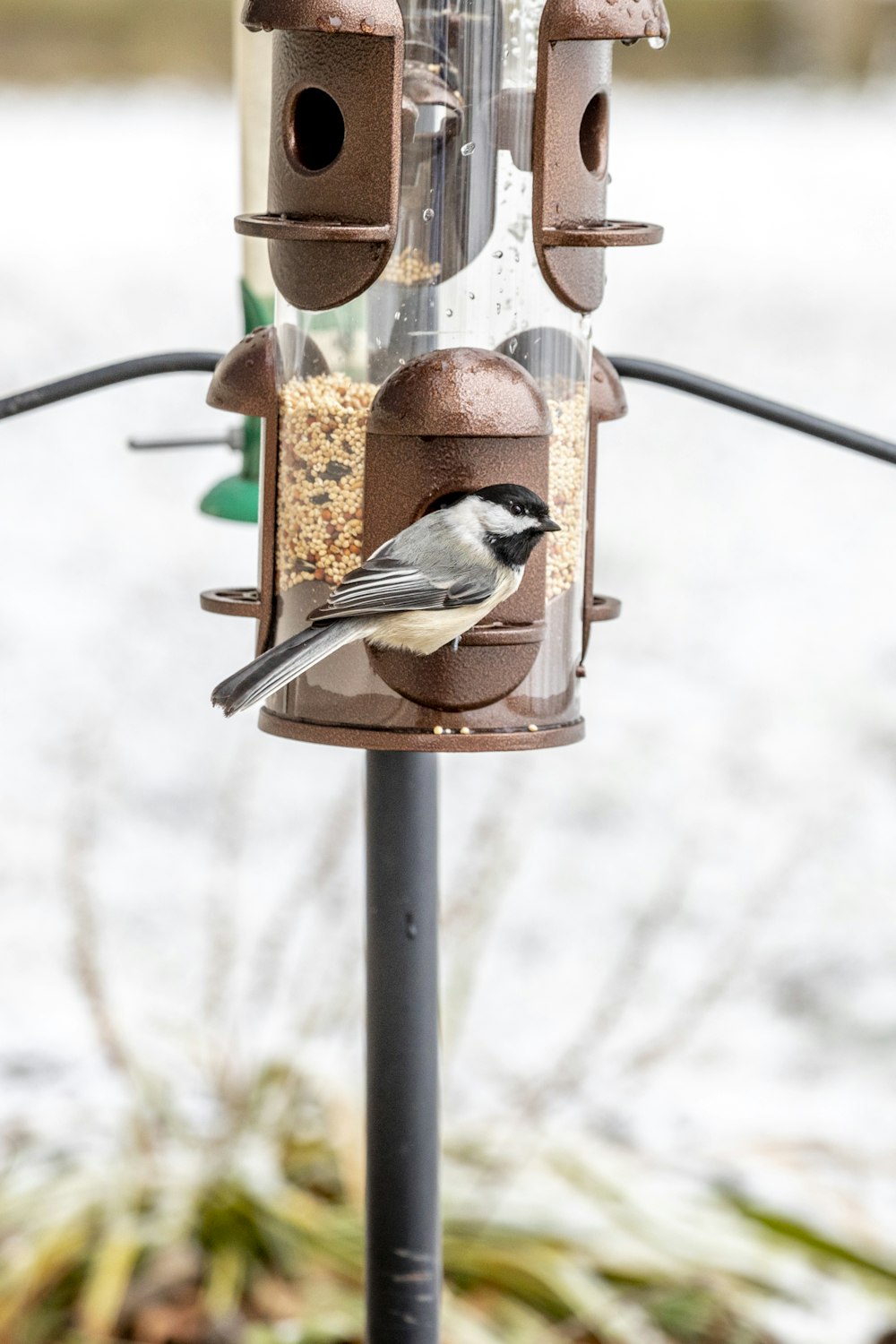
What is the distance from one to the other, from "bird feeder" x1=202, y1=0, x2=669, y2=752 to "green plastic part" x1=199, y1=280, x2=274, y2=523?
1.68ft

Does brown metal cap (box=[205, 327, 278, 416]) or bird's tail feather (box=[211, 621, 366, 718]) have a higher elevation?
brown metal cap (box=[205, 327, 278, 416])

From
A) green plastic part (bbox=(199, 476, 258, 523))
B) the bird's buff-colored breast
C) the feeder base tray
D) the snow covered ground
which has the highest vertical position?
the bird's buff-colored breast

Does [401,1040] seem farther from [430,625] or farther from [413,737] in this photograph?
[430,625]

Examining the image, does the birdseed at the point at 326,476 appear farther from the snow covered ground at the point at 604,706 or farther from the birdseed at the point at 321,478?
the snow covered ground at the point at 604,706

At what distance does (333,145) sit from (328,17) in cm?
15

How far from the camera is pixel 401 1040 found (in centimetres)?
158

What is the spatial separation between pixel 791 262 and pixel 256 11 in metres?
4.29

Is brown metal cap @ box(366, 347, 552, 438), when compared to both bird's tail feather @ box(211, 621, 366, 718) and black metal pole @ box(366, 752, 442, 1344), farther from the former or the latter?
black metal pole @ box(366, 752, 442, 1344)

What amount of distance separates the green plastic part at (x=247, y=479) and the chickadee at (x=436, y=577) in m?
0.68

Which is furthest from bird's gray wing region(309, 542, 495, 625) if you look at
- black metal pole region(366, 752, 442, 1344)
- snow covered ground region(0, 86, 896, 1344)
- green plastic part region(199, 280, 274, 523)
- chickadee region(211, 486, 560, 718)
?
snow covered ground region(0, 86, 896, 1344)

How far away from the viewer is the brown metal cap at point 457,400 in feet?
4.66

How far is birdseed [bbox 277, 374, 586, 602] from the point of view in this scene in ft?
5.02

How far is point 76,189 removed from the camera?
5449 millimetres

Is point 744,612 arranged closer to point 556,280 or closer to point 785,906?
point 785,906
